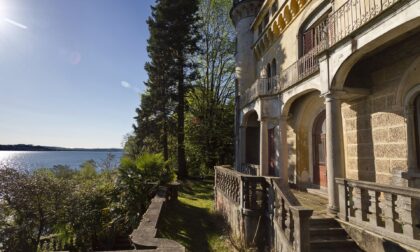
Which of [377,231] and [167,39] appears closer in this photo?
[377,231]

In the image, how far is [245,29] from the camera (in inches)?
653

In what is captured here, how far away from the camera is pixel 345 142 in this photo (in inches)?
302

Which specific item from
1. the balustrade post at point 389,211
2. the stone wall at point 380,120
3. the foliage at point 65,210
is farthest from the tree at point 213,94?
the balustrade post at point 389,211

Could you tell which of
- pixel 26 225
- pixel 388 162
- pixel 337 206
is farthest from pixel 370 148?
pixel 26 225

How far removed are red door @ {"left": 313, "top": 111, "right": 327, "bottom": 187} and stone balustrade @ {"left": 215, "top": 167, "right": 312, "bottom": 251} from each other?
138 inches

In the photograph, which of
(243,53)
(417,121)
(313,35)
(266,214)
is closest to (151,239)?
(266,214)

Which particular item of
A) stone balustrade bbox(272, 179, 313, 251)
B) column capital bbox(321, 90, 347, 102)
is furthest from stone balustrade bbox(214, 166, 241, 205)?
column capital bbox(321, 90, 347, 102)

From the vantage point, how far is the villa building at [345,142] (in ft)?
14.7

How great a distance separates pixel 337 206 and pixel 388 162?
5.78 feet

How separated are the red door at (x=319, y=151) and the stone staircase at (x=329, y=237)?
160 inches

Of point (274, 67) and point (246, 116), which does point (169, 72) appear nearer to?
point (246, 116)

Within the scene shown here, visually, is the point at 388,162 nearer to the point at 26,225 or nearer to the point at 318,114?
the point at 318,114

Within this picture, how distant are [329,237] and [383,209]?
4.17 feet

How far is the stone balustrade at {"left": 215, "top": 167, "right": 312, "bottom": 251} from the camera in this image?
174 inches
